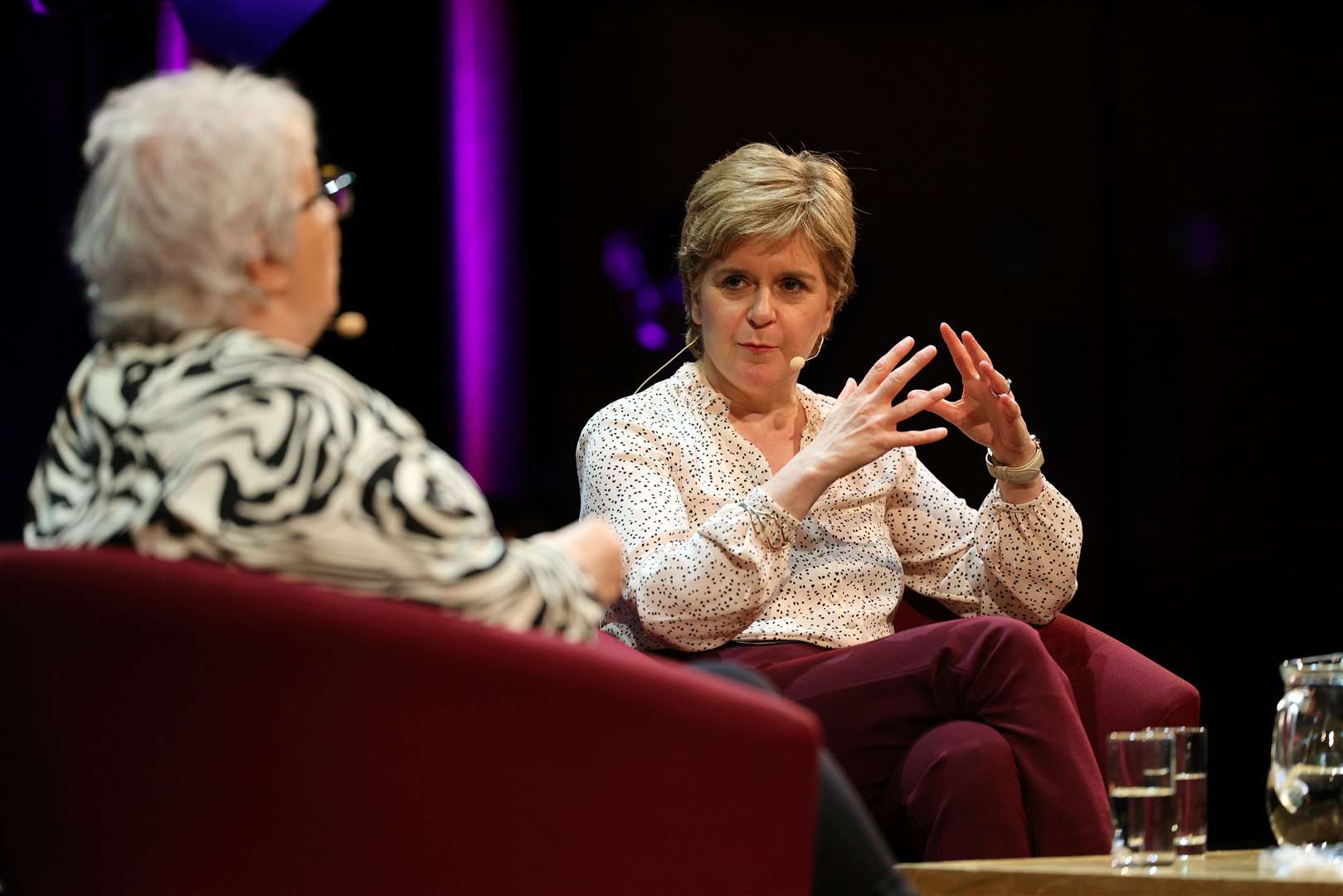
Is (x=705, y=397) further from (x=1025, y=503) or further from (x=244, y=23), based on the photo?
(x=244, y=23)

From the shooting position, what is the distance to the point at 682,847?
4.03 feet

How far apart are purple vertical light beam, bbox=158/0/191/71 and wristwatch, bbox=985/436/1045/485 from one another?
216cm

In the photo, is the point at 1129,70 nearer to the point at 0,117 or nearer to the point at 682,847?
the point at 0,117

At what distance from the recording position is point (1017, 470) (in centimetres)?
254

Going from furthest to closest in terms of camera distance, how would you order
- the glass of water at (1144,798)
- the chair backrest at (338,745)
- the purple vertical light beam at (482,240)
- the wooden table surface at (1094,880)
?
the purple vertical light beam at (482,240), the glass of water at (1144,798), the wooden table surface at (1094,880), the chair backrest at (338,745)

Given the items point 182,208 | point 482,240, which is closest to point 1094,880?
point 182,208

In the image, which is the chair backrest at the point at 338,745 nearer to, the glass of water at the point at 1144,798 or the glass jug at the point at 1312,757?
the glass of water at the point at 1144,798

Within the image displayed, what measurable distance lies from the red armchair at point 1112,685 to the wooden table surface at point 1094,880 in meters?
0.76

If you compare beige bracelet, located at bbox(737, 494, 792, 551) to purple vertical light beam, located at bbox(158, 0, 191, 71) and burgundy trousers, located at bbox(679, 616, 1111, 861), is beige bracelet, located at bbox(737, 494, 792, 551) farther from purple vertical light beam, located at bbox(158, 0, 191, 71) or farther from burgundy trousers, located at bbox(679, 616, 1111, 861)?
A: purple vertical light beam, located at bbox(158, 0, 191, 71)

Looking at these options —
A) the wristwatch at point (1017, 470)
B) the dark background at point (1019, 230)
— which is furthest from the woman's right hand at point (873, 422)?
the dark background at point (1019, 230)

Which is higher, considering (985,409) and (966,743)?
(985,409)

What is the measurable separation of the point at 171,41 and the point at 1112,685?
2.56 m

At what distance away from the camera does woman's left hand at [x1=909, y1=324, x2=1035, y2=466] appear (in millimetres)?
2459

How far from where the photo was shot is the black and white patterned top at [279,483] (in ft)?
3.85
